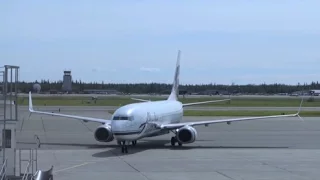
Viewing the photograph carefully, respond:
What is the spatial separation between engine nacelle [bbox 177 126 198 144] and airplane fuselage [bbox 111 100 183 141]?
5.14ft

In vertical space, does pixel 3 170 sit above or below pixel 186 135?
above

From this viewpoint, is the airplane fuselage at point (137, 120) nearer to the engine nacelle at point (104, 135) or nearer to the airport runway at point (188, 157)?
the airport runway at point (188, 157)

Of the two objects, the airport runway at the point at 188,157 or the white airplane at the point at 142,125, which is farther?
the white airplane at the point at 142,125

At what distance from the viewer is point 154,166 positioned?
27422mm

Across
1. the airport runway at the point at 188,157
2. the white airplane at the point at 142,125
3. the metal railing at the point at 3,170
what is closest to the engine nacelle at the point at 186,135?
the white airplane at the point at 142,125

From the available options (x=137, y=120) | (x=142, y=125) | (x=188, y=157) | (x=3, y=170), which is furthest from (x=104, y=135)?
(x=3, y=170)

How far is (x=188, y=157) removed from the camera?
31453 millimetres

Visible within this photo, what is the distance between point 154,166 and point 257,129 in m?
28.8

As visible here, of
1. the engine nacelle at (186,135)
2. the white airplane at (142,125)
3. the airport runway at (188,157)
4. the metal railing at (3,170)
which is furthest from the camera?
the engine nacelle at (186,135)

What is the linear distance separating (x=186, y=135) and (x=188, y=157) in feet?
17.0

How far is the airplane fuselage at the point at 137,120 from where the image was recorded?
3247 cm

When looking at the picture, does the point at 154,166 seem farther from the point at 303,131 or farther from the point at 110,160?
the point at 303,131

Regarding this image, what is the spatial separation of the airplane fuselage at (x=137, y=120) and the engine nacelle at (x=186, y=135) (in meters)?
1.57

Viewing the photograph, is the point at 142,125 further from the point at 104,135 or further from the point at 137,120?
the point at 104,135
